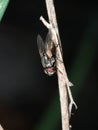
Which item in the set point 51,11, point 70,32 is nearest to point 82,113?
point 70,32

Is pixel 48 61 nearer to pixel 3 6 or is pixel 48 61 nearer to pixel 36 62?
pixel 3 6

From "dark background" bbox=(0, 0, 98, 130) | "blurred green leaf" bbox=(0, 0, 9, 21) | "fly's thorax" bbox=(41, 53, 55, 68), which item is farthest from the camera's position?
"dark background" bbox=(0, 0, 98, 130)

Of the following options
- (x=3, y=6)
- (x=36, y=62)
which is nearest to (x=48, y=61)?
(x=3, y=6)

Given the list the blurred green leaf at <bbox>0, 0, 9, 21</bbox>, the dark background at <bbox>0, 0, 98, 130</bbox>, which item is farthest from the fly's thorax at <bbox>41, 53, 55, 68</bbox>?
the dark background at <bbox>0, 0, 98, 130</bbox>

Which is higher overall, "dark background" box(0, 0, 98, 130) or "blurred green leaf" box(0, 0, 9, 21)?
"blurred green leaf" box(0, 0, 9, 21)

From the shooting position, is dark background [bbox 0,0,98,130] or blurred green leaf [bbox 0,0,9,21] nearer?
blurred green leaf [bbox 0,0,9,21]

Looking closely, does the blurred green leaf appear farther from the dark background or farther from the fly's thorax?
the dark background

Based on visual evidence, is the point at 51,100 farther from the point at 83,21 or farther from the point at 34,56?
the point at 83,21

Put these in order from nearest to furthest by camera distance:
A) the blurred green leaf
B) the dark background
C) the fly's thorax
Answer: the blurred green leaf
the fly's thorax
the dark background

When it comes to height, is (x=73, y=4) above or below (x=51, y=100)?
above
